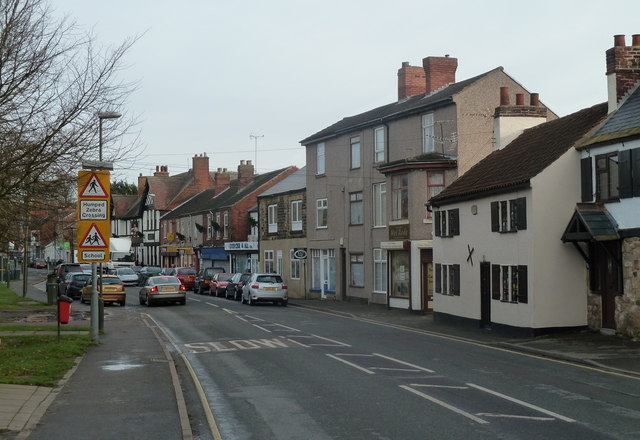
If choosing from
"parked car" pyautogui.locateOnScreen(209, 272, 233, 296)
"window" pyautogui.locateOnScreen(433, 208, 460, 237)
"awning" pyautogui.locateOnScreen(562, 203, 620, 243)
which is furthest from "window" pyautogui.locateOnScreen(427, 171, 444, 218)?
"parked car" pyautogui.locateOnScreen(209, 272, 233, 296)

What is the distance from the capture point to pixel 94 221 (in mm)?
20625

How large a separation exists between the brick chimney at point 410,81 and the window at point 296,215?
35.9 feet

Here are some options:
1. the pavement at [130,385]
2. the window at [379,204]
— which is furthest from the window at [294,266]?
the pavement at [130,385]

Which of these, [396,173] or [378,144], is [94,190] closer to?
[396,173]

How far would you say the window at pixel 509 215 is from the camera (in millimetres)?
23891

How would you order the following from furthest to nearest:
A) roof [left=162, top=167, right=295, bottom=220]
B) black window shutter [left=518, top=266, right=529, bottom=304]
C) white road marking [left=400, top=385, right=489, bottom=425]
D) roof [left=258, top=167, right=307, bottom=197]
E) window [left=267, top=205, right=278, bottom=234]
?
1. roof [left=162, top=167, right=295, bottom=220]
2. window [left=267, top=205, right=278, bottom=234]
3. roof [left=258, top=167, right=307, bottom=197]
4. black window shutter [left=518, top=266, right=529, bottom=304]
5. white road marking [left=400, top=385, right=489, bottom=425]

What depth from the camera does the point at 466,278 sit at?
28250 mm

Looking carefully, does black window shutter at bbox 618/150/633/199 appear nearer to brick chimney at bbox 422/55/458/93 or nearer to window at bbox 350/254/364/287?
brick chimney at bbox 422/55/458/93

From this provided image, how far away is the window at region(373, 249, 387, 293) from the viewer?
129 ft

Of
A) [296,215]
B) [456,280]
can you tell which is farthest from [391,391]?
[296,215]

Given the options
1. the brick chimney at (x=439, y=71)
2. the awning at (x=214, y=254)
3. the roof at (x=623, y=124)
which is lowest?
the awning at (x=214, y=254)

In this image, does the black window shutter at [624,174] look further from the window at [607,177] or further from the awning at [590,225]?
the awning at [590,225]

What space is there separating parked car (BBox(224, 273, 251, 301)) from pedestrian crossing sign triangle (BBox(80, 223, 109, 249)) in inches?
993

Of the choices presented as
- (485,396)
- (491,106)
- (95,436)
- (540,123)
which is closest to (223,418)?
(95,436)
